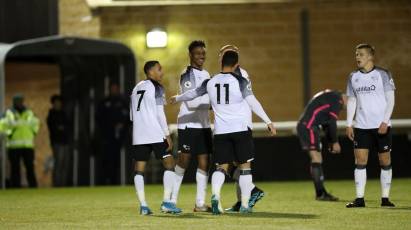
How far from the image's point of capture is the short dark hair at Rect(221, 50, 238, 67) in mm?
13523

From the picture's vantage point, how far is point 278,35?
24969 mm

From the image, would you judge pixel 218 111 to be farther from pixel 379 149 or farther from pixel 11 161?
pixel 11 161

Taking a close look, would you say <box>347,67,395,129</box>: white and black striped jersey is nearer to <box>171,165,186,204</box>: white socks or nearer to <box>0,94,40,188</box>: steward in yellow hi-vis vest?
<box>171,165,186,204</box>: white socks

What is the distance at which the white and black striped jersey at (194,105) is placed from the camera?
1412cm

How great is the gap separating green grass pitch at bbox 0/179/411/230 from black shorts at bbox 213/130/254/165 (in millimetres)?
652

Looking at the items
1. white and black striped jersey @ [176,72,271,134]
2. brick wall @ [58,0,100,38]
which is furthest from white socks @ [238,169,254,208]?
brick wall @ [58,0,100,38]

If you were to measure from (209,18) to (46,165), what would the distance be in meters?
4.83

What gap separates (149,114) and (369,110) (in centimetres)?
278

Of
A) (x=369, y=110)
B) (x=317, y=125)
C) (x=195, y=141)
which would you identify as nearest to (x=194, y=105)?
(x=195, y=141)

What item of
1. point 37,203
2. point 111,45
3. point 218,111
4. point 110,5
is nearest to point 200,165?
point 218,111

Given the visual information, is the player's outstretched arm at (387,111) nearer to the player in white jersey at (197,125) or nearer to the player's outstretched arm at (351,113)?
the player's outstretched arm at (351,113)

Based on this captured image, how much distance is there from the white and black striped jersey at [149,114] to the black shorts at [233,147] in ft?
2.15

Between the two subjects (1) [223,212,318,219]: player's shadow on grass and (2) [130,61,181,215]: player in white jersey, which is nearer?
(1) [223,212,318,219]: player's shadow on grass

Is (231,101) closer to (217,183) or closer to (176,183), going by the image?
(217,183)
